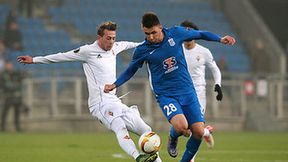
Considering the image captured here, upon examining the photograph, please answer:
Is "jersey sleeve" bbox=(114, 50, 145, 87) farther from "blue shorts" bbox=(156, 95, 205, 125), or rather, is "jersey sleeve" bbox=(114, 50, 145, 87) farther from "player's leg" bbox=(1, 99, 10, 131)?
"player's leg" bbox=(1, 99, 10, 131)

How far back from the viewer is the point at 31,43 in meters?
31.6

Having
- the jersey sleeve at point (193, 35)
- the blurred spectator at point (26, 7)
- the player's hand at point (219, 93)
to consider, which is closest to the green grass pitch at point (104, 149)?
the player's hand at point (219, 93)

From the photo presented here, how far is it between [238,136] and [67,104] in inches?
225

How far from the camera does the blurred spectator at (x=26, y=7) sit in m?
32.9

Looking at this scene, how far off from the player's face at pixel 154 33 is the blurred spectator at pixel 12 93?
47.8 ft

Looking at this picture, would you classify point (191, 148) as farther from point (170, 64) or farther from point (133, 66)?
point (133, 66)

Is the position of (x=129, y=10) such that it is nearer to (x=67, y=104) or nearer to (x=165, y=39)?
(x=67, y=104)

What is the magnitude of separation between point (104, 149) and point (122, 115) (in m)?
5.48

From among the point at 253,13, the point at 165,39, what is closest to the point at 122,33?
the point at 253,13

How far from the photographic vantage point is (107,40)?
1294cm

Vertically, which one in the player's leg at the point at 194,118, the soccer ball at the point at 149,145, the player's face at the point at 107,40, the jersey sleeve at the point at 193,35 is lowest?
the soccer ball at the point at 149,145

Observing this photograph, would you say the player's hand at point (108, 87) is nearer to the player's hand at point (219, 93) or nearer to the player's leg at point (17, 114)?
the player's hand at point (219, 93)

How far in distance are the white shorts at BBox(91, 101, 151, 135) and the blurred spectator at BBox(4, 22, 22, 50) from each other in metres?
16.5

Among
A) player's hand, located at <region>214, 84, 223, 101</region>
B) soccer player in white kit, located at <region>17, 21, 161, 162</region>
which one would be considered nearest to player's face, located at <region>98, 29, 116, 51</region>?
soccer player in white kit, located at <region>17, 21, 161, 162</region>
